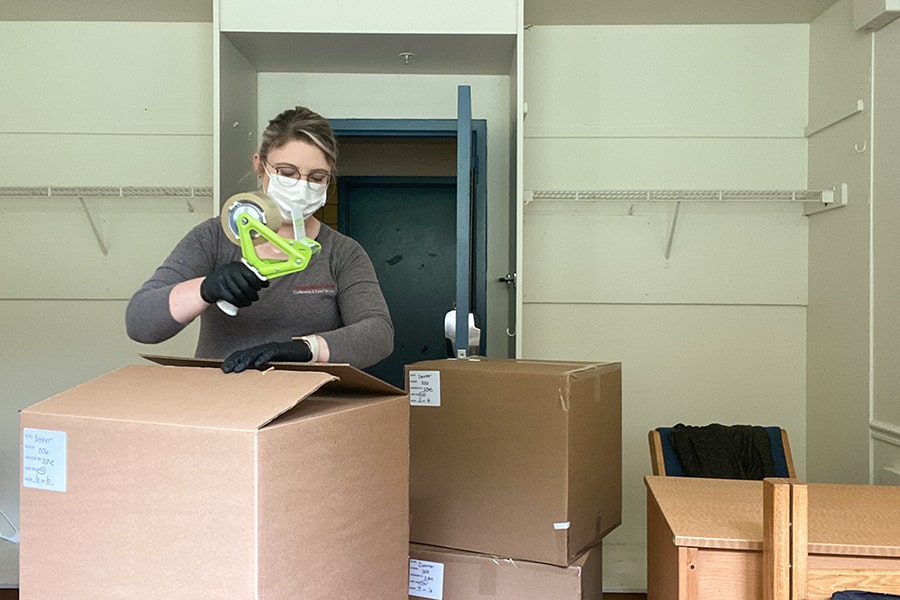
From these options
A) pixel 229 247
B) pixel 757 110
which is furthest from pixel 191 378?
pixel 757 110

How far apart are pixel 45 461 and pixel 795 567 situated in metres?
0.99

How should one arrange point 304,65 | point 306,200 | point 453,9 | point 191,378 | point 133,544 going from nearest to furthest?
point 133,544, point 191,378, point 306,200, point 453,9, point 304,65

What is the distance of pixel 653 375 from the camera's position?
137 inches

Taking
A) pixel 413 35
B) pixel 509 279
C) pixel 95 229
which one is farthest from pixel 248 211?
pixel 95 229

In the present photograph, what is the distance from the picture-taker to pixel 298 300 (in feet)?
5.14

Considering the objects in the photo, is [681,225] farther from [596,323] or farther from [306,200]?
[306,200]

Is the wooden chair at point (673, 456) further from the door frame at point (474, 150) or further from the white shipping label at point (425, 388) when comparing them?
the door frame at point (474, 150)

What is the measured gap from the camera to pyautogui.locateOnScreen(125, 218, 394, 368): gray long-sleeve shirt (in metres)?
1.46

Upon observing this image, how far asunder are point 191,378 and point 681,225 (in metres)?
2.76

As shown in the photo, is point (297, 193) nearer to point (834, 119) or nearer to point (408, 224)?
point (834, 119)

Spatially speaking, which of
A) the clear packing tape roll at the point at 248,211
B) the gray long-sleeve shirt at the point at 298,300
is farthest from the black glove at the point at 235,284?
the gray long-sleeve shirt at the point at 298,300

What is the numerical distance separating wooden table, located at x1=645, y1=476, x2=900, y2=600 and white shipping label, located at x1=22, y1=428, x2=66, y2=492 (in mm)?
913

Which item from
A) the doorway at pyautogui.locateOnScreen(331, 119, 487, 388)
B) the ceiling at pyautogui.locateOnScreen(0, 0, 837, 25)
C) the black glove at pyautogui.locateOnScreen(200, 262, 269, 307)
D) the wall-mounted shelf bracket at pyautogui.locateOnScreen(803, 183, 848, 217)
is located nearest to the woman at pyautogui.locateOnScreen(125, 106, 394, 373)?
the black glove at pyautogui.locateOnScreen(200, 262, 269, 307)

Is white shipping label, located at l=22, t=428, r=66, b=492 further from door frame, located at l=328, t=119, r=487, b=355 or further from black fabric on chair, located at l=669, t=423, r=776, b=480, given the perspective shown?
door frame, located at l=328, t=119, r=487, b=355
